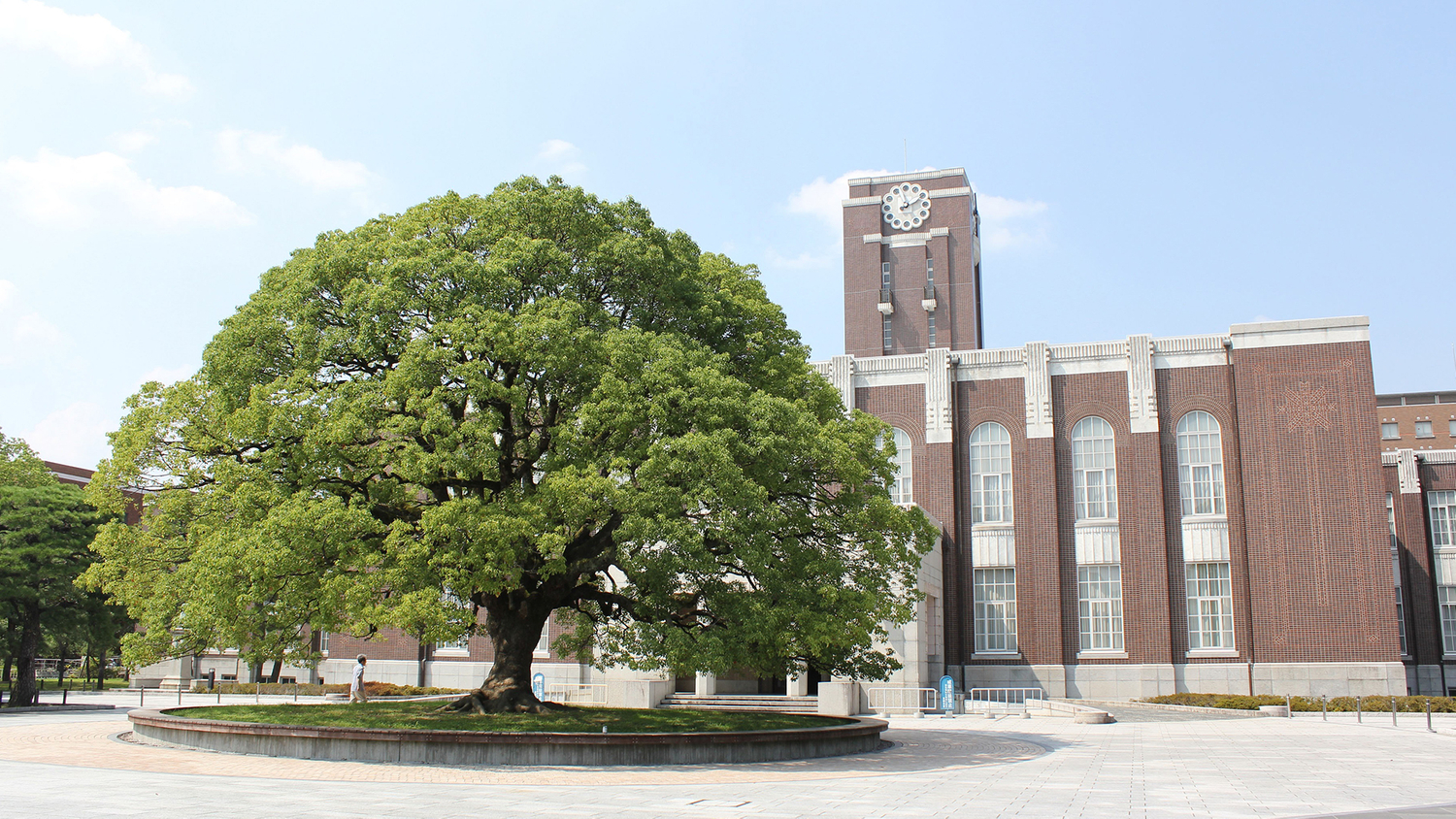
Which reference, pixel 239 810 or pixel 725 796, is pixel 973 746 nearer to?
pixel 725 796

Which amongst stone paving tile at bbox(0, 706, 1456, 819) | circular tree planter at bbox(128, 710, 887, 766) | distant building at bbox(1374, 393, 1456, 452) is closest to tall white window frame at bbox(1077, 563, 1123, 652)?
stone paving tile at bbox(0, 706, 1456, 819)

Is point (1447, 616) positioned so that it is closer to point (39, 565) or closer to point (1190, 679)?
point (1190, 679)

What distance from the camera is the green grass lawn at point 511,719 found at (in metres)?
18.1

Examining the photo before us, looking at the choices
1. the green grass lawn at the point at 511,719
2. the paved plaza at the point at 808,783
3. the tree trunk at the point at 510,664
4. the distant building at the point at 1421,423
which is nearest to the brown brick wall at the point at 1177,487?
the paved plaza at the point at 808,783

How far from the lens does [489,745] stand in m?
16.2

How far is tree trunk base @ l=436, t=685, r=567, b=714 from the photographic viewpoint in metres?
19.8

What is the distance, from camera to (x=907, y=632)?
32.1 m

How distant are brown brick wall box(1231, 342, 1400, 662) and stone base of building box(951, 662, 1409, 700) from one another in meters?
0.48

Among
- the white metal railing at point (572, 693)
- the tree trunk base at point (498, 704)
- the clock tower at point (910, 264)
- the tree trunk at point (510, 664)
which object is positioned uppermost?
the clock tower at point (910, 264)

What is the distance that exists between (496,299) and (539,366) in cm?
154

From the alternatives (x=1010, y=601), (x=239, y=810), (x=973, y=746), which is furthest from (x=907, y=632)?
(x=239, y=810)

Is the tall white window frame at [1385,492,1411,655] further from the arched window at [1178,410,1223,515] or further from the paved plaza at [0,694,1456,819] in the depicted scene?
the paved plaza at [0,694,1456,819]

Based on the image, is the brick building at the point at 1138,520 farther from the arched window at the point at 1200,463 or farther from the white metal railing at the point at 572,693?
the white metal railing at the point at 572,693

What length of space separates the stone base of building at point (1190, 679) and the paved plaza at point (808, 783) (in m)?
14.5
